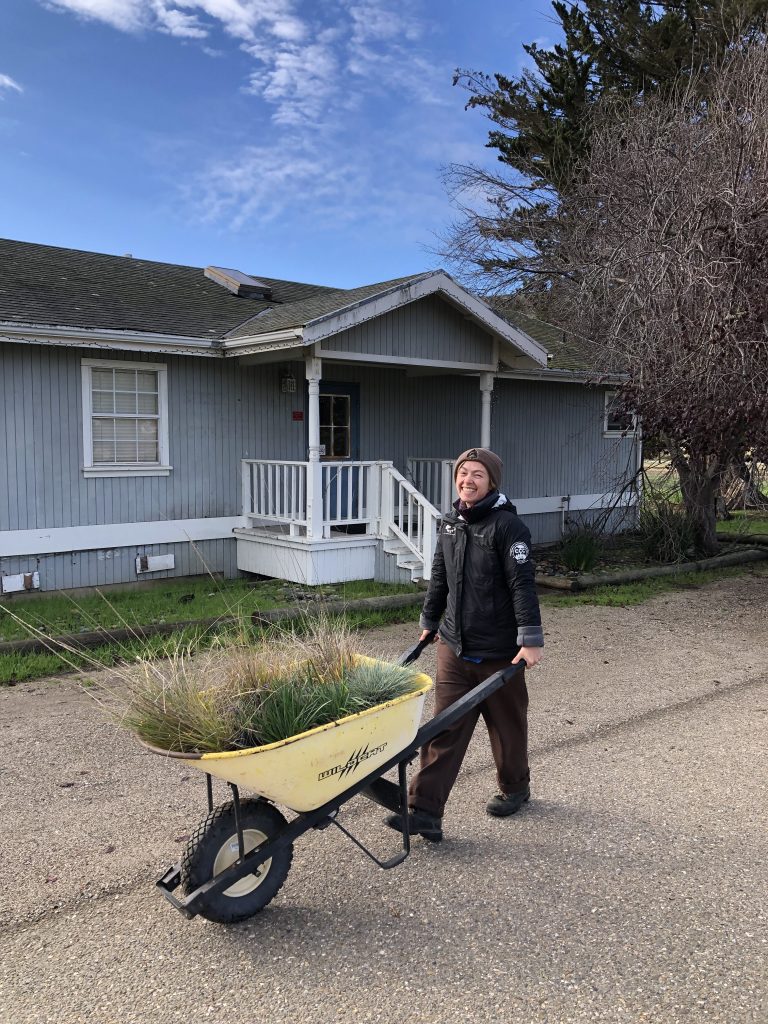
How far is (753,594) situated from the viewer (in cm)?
1112

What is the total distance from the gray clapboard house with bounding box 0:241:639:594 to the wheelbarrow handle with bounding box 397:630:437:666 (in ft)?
13.7

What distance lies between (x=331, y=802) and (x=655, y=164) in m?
10.6

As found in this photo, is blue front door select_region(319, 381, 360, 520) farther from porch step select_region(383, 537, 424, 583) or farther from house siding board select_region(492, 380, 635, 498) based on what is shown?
house siding board select_region(492, 380, 635, 498)

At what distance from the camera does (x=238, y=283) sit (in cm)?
1329

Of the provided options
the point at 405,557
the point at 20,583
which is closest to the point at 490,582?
the point at 405,557

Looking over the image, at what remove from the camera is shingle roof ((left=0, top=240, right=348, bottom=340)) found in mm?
9766

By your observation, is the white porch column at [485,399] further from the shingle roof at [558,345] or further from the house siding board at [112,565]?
the house siding board at [112,565]

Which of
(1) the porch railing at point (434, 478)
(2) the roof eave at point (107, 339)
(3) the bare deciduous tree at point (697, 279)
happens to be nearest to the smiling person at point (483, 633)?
(3) the bare deciduous tree at point (697, 279)

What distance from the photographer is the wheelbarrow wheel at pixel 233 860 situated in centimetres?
322

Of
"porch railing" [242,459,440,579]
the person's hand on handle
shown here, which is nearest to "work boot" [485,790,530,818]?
the person's hand on handle

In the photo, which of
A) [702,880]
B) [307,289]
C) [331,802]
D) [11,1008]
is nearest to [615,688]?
[702,880]

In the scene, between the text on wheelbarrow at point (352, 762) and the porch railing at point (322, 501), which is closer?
the text on wheelbarrow at point (352, 762)

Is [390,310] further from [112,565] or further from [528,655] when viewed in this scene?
[528,655]

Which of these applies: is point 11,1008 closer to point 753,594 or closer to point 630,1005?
point 630,1005
